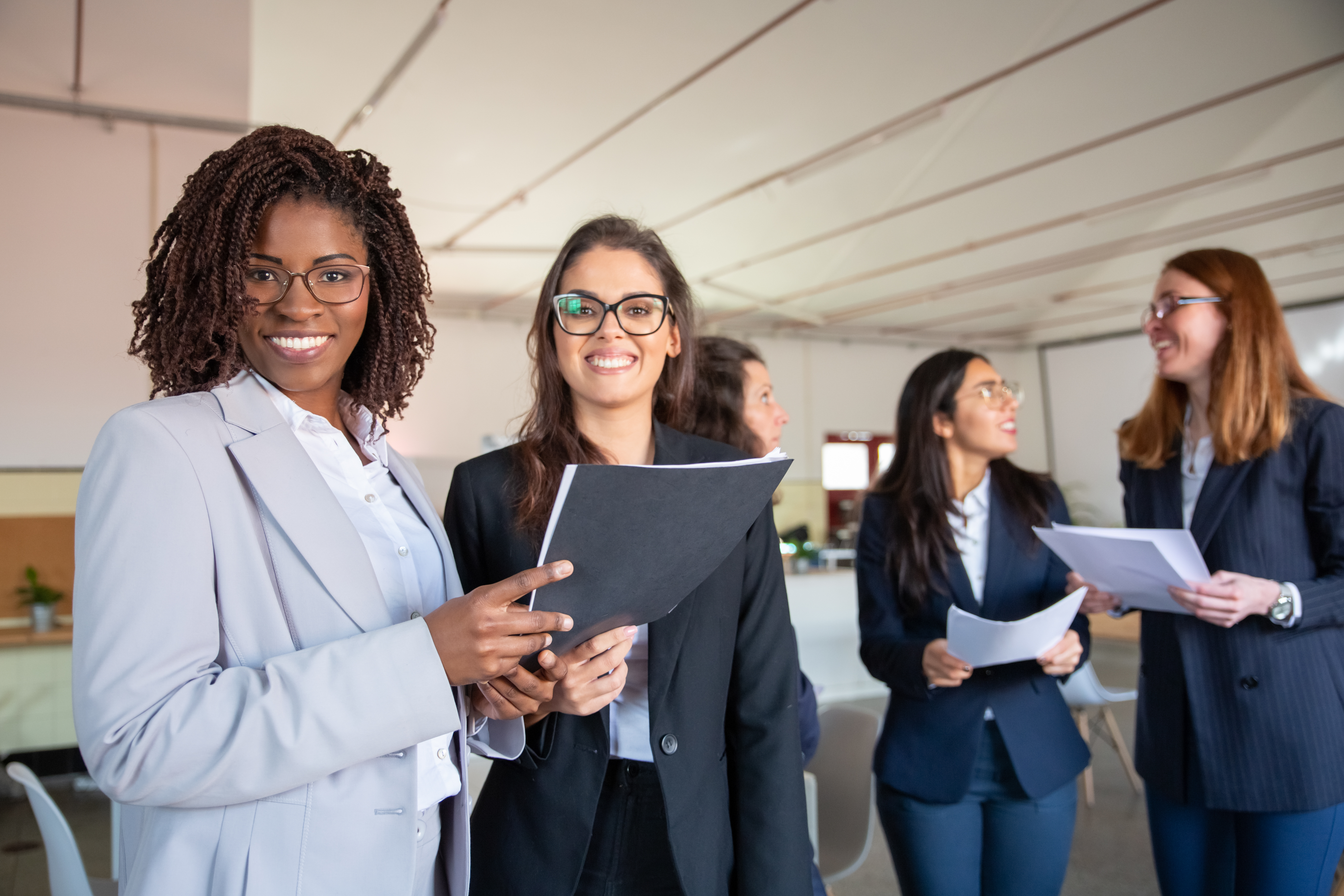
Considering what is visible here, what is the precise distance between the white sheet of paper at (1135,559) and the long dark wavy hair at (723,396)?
2.55ft

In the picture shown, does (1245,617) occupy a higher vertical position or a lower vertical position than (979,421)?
lower

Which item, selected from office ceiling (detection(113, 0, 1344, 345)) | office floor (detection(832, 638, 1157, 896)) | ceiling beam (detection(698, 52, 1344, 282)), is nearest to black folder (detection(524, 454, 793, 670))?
office floor (detection(832, 638, 1157, 896))

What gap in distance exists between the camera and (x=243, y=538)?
39.2 inches

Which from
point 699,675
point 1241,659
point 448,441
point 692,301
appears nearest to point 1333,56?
point 1241,659

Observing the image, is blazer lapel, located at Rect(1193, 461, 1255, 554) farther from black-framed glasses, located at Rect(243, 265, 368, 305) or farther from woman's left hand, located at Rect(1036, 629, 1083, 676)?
black-framed glasses, located at Rect(243, 265, 368, 305)

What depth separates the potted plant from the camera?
5.69m

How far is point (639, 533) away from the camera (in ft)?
3.34

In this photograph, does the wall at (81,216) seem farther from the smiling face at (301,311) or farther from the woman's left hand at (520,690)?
the woman's left hand at (520,690)

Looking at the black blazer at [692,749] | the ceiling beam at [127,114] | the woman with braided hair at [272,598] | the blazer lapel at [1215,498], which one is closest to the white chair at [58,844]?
the black blazer at [692,749]

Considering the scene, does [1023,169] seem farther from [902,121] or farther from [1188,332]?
[1188,332]

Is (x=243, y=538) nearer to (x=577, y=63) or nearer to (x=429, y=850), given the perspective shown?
(x=429, y=850)

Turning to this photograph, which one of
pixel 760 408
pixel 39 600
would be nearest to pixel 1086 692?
pixel 760 408

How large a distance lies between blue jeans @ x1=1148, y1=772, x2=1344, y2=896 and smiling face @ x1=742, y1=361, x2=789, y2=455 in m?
1.34

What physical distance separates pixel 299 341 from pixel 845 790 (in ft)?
7.86
